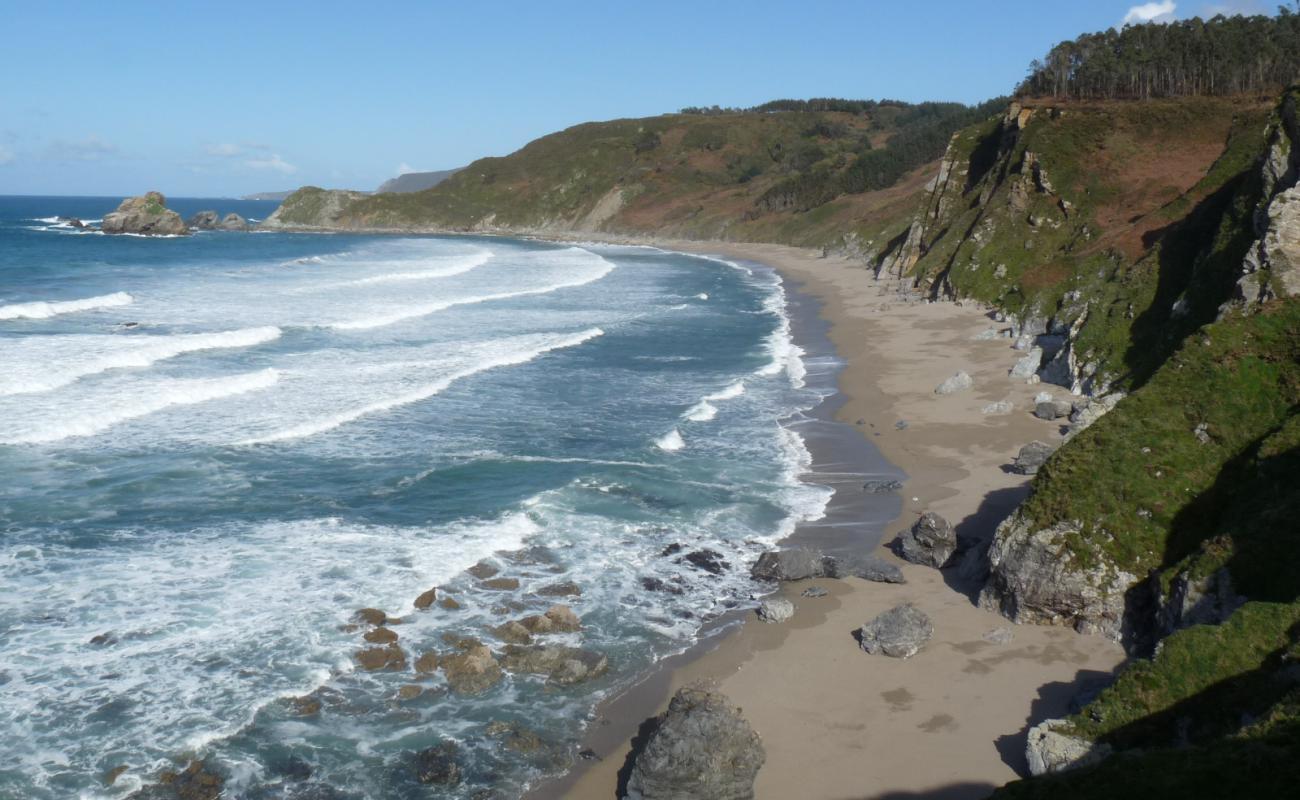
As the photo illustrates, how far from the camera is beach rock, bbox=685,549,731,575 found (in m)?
19.7

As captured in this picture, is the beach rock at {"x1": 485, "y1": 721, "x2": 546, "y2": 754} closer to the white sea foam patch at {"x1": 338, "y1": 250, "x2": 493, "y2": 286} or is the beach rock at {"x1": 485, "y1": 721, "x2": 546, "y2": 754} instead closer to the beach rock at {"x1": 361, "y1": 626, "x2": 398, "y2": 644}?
the beach rock at {"x1": 361, "y1": 626, "x2": 398, "y2": 644}

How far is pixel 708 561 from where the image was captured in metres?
20.1

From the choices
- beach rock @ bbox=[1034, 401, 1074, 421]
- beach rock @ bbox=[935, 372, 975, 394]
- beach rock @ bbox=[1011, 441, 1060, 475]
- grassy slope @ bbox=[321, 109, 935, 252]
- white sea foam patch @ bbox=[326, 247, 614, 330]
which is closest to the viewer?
beach rock @ bbox=[1011, 441, 1060, 475]

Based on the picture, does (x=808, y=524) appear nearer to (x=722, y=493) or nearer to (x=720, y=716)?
(x=722, y=493)

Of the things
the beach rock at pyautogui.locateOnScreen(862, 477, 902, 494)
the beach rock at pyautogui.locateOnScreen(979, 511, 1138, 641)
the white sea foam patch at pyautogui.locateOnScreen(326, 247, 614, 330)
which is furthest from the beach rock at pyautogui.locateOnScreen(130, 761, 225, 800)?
the white sea foam patch at pyautogui.locateOnScreen(326, 247, 614, 330)

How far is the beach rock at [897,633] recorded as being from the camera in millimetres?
15867

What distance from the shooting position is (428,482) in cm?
2427

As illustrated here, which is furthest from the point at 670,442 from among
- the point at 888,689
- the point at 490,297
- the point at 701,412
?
the point at 490,297

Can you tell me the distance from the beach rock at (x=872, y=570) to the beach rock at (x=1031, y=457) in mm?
6268

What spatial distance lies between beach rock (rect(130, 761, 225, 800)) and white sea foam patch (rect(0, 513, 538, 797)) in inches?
17.6

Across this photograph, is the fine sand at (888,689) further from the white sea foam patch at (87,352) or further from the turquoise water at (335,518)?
the white sea foam patch at (87,352)

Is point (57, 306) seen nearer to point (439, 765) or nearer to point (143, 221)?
point (439, 765)

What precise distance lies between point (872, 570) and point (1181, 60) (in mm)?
62377

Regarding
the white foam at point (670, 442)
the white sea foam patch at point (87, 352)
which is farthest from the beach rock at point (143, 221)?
the white foam at point (670, 442)
